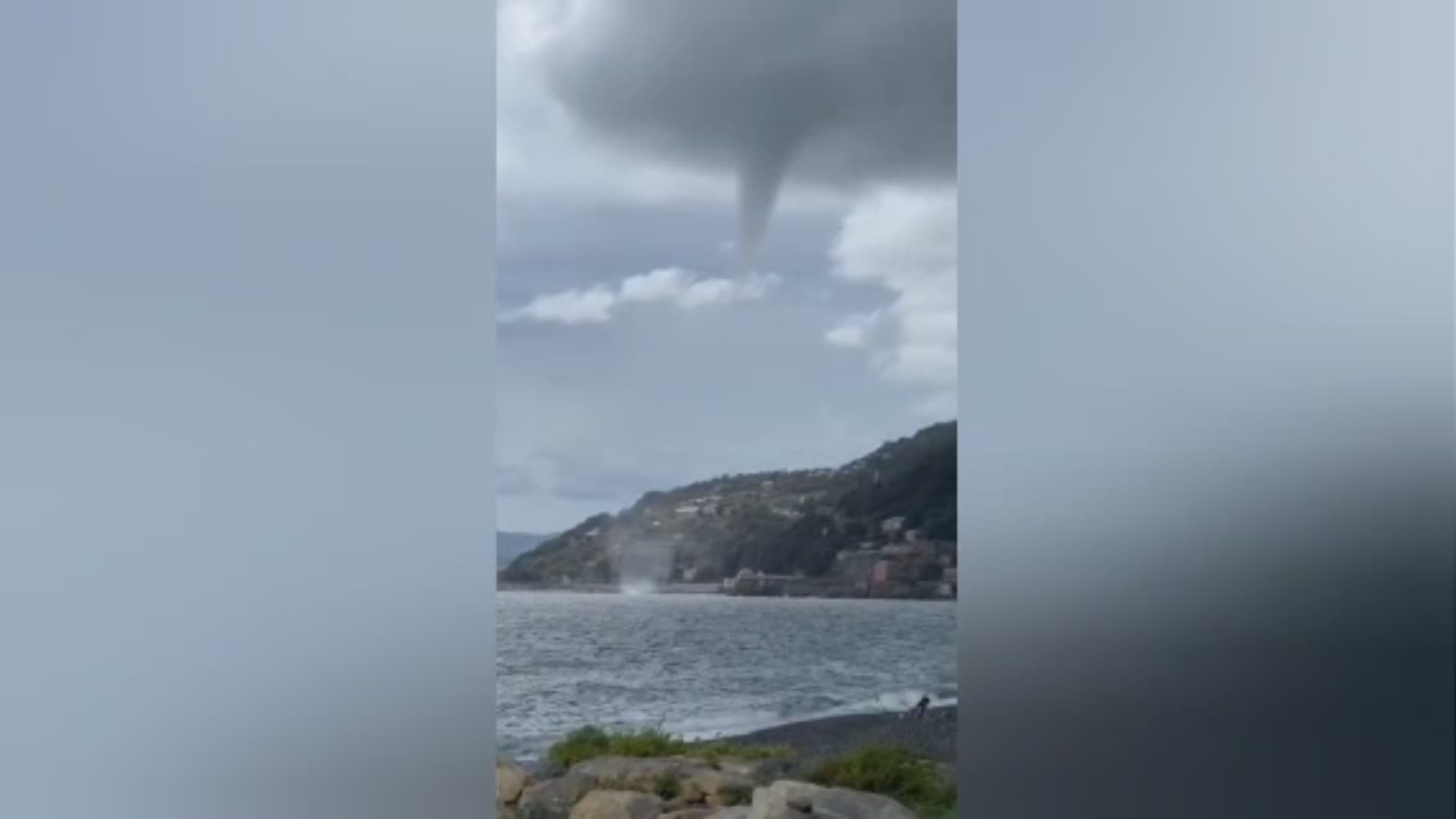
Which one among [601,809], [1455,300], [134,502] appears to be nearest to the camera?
[134,502]

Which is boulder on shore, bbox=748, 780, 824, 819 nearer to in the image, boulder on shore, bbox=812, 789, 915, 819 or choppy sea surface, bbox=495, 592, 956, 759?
boulder on shore, bbox=812, 789, 915, 819

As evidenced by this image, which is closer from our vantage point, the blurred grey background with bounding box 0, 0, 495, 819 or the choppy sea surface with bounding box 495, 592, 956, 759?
the blurred grey background with bounding box 0, 0, 495, 819

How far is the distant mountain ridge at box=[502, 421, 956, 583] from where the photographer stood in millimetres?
5211

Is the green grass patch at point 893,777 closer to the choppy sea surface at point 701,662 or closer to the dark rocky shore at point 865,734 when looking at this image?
the dark rocky shore at point 865,734

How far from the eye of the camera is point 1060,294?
2.62m

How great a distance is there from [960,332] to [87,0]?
165 cm

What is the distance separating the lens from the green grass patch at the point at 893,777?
514 cm

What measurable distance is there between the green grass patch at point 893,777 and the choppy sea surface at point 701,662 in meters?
0.16

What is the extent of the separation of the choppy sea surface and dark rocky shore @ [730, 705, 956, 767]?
0.03m

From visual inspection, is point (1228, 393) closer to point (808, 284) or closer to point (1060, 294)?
point (1060, 294)

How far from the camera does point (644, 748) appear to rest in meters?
5.11

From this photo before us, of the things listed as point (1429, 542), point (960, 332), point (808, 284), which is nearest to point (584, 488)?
point (808, 284)

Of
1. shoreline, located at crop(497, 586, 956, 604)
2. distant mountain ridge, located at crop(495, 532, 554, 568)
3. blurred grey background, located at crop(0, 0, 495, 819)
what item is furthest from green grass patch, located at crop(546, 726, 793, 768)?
blurred grey background, located at crop(0, 0, 495, 819)

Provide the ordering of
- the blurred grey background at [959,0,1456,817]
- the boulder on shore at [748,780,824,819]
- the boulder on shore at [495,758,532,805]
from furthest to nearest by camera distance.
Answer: the boulder on shore at [748,780,824,819] → the boulder on shore at [495,758,532,805] → the blurred grey background at [959,0,1456,817]
